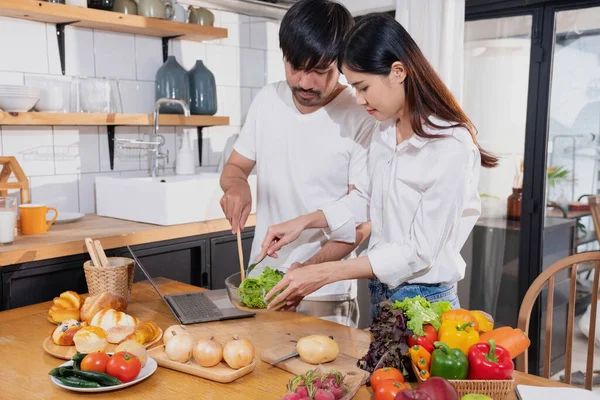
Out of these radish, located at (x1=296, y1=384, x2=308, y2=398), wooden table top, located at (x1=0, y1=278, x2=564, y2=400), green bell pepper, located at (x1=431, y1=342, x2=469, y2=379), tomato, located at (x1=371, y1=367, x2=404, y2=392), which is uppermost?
green bell pepper, located at (x1=431, y1=342, x2=469, y2=379)

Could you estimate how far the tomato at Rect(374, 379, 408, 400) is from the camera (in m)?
1.23

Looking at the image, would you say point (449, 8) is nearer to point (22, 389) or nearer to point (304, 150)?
point (304, 150)

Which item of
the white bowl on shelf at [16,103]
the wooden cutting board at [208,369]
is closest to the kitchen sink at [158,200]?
the white bowl on shelf at [16,103]

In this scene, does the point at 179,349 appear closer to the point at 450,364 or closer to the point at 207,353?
the point at 207,353

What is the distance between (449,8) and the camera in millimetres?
3428

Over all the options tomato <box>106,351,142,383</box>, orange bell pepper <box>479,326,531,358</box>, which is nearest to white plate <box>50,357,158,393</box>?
tomato <box>106,351,142,383</box>

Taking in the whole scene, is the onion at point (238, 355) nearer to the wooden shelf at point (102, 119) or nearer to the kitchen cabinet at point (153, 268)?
the kitchen cabinet at point (153, 268)

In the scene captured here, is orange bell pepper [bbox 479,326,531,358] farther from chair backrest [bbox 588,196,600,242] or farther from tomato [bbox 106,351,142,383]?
chair backrest [bbox 588,196,600,242]

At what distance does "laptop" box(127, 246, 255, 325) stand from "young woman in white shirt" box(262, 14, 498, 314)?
0.87 feet

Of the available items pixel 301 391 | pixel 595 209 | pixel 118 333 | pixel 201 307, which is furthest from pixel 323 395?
pixel 595 209

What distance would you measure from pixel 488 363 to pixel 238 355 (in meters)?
0.55

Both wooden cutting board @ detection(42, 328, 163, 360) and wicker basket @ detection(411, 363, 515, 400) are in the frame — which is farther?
wooden cutting board @ detection(42, 328, 163, 360)

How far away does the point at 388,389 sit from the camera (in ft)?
4.05

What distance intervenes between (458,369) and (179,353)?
63 centimetres
